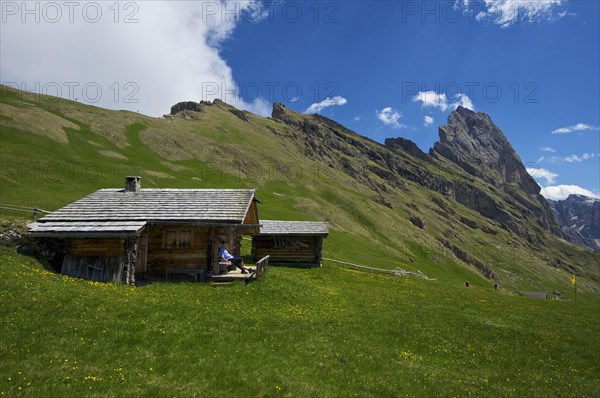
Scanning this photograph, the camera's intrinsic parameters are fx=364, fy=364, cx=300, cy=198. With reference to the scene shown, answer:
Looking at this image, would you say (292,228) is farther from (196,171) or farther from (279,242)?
(196,171)

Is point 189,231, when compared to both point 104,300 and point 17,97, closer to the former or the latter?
point 104,300

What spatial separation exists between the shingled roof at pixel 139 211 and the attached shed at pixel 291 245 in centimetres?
1283

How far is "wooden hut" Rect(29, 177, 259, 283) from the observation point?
22.7 meters

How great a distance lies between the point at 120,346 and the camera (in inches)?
506

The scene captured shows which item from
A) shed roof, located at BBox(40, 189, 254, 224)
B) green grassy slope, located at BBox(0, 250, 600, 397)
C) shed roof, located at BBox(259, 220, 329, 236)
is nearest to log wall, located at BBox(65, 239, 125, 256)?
green grassy slope, located at BBox(0, 250, 600, 397)

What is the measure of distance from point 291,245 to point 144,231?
19.2m

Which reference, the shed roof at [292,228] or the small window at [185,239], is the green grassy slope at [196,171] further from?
the small window at [185,239]

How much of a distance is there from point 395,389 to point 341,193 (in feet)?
335

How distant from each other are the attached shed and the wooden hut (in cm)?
1276

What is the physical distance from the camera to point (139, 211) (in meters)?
26.4

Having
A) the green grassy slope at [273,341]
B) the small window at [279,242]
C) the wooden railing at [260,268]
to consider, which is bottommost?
the green grassy slope at [273,341]

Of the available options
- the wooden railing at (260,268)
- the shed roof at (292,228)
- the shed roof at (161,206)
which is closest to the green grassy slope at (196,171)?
the shed roof at (161,206)

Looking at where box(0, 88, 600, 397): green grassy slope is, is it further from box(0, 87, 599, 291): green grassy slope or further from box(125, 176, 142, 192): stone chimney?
box(0, 87, 599, 291): green grassy slope

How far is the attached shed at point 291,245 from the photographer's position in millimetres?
41312
